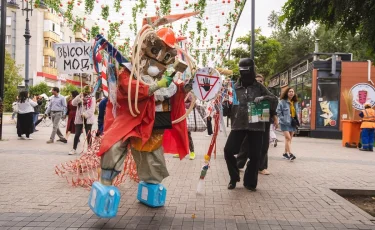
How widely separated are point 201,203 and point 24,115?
9.89 m

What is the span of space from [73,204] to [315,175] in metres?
4.37

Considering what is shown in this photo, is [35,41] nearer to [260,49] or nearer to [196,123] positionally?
[260,49]

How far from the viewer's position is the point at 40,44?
45125mm

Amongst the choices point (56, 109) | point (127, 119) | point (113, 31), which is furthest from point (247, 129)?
point (56, 109)

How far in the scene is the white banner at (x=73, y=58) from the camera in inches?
286

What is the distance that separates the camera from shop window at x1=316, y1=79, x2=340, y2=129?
16.7 meters

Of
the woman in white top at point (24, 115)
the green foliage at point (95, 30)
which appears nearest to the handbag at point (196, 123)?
the green foliage at point (95, 30)

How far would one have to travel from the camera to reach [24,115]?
1290 centimetres

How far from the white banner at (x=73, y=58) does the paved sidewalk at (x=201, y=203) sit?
190 cm

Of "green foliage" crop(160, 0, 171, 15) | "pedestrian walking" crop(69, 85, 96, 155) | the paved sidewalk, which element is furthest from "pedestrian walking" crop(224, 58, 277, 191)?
"pedestrian walking" crop(69, 85, 96, 155)

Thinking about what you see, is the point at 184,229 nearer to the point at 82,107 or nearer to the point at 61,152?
the point at 82,107

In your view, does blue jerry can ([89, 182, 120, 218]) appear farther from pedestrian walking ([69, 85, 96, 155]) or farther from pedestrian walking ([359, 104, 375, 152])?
pedestrian walking ([359, 104, 375, 152])

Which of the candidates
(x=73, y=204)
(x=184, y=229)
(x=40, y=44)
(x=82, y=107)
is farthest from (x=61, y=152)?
(x=40, y=44)

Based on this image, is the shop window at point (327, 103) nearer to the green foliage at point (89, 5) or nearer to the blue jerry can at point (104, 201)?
the green foliage at point (89, 5)
